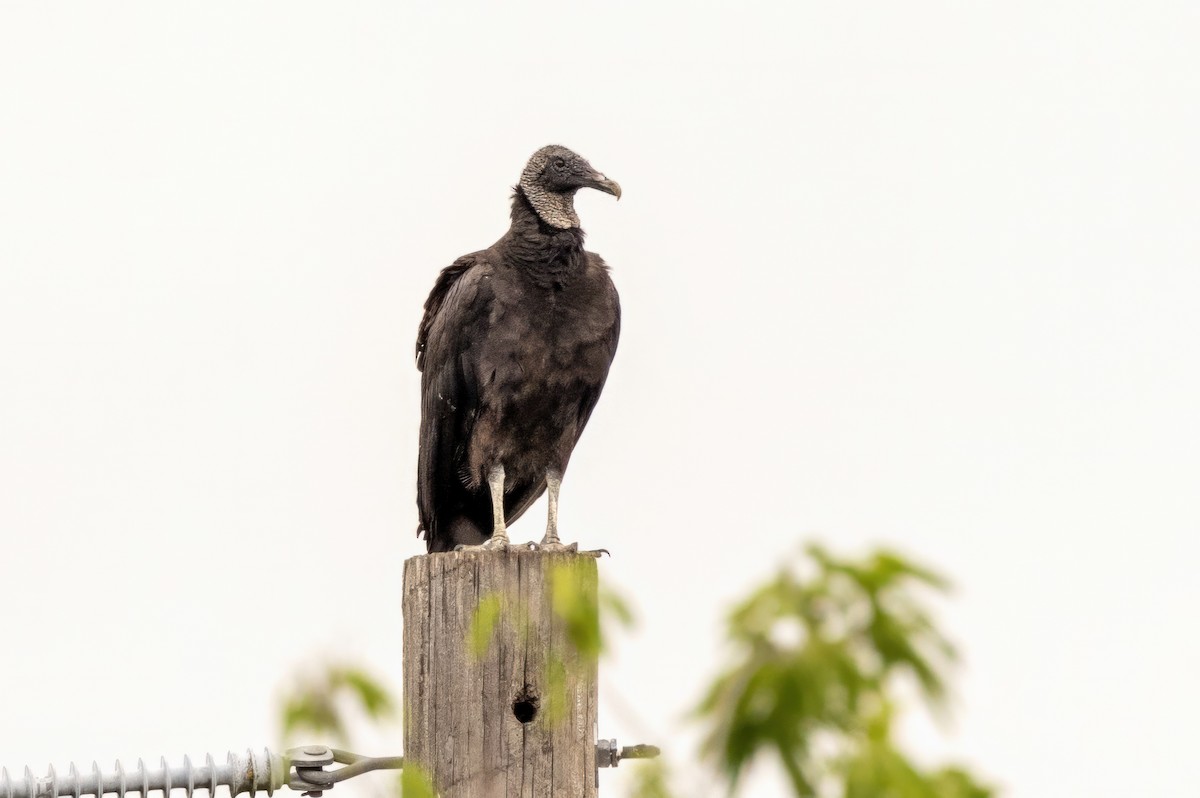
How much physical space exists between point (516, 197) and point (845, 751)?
14.1 ft

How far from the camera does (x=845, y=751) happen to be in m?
1.53

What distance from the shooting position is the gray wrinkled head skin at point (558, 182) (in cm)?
555

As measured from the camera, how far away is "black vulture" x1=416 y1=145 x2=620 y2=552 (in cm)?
514

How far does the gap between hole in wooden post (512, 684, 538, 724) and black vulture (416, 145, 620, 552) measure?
6.30ft

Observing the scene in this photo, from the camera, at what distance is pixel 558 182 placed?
5699 mm

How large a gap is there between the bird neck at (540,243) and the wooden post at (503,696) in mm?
2267

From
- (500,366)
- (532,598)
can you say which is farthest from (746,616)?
(500,366)

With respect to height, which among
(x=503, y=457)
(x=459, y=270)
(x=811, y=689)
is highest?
(x=459, y=270)

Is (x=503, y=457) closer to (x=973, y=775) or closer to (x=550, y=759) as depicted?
(x=550, y=759)

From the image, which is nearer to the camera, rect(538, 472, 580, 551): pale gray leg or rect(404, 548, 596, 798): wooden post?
rect(404, 548, 596, 798): wooden post

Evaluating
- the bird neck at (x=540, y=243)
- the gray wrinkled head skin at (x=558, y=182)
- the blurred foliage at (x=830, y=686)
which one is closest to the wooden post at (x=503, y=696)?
the blurred foliage at (x=830, y=686)

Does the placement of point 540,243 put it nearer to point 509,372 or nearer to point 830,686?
point 509,372

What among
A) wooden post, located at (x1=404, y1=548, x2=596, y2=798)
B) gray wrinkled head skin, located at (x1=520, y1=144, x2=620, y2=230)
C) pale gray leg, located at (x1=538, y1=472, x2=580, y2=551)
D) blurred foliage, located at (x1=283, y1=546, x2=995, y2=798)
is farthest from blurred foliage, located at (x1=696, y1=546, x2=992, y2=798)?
gray wrinkled head skin, located at (x1=520, y1=144, x2=620, y2=230)

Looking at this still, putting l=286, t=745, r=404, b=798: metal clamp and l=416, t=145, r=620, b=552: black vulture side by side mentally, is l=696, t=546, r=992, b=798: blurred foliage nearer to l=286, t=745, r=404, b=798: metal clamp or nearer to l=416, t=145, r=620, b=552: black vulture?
l=286, t=745, r=404, b=798: metal clamp
